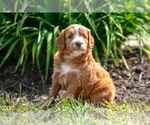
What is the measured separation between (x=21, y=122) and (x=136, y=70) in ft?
11.2

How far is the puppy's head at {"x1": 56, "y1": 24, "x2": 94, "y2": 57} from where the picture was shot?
138 inches

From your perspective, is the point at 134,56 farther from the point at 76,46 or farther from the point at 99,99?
the point at 76,46

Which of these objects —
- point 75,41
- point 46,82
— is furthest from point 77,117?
point 46,82

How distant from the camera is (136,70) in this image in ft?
18.2

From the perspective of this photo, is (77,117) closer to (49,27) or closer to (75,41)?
(75,41)

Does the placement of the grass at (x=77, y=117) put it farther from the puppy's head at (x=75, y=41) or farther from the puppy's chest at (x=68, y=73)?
the puppy's head at (x=75, y=41)

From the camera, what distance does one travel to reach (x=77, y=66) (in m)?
3.69

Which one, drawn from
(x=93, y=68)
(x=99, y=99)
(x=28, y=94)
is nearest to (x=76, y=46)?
(x=93, y=68)

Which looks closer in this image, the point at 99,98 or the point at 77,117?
the point at 77,117

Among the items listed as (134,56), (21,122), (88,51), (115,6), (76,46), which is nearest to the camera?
(21,122)

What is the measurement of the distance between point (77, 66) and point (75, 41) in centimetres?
41

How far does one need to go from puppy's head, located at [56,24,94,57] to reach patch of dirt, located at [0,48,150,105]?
1266 mm

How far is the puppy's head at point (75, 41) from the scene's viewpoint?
138 inches

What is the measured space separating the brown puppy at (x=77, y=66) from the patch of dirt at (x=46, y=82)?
76 centimetres
